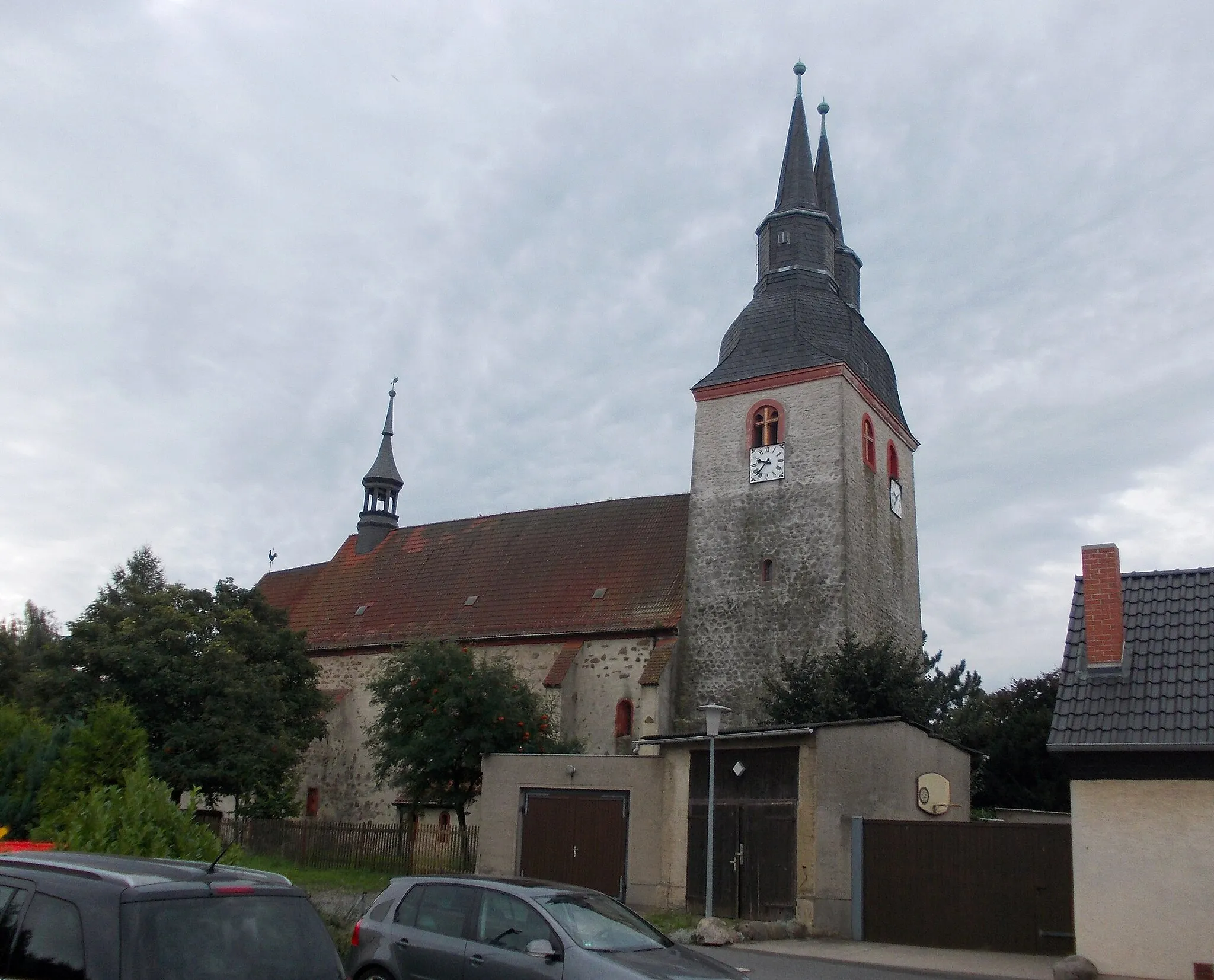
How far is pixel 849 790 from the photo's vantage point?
1703 centimetres

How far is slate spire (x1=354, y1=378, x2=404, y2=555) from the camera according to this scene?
4034cm

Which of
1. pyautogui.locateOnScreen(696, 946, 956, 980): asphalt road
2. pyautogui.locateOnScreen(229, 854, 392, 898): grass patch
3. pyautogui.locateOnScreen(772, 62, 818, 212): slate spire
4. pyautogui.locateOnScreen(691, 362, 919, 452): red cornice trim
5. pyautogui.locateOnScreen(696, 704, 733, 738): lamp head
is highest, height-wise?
pyautogui.locateOnScreen(772, 62, 818, 212): slate spire

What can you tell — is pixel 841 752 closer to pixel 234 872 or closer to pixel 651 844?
pixel 651 844

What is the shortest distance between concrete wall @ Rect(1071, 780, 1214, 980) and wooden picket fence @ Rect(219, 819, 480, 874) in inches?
510

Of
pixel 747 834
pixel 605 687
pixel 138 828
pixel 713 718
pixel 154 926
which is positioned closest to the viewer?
pixel 154 926

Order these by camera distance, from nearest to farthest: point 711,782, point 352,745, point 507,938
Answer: point 507,938 < point 711,782 < point 352,745

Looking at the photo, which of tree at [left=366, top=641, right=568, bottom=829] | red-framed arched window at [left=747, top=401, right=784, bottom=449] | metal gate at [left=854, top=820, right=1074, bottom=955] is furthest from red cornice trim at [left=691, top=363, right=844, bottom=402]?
metal gate at [left=854, top=820, right=1074, bottom=955]

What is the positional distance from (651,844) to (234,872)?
1402 cm

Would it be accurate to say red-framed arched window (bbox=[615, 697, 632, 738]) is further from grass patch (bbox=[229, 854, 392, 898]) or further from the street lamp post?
the street lamp post

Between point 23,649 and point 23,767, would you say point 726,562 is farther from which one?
point 23,649

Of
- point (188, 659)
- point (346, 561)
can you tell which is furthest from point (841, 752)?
point (346, 561)

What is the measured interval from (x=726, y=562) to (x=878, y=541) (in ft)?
13.9

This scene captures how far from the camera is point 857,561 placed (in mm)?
27922

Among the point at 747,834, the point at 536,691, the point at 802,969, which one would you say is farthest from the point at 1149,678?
the point at 536,691
